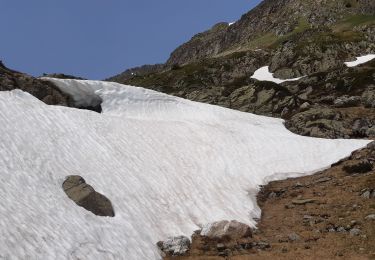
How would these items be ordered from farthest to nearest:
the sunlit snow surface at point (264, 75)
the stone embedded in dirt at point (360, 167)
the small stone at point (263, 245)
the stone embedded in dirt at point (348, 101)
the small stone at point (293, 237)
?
the sunlit snow surface at point (264, 75) → the stone embedded in dirt at point (348, 101) → the stone embedded in dirt at point (360, 167) → the small stone at point (293, 237) → the small stone at point (263, 245)

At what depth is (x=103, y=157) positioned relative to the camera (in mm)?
30906

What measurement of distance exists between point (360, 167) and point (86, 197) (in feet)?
78.7

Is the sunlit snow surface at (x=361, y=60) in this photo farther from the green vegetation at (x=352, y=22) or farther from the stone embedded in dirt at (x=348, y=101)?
the green vegetation at (x=352, y=22)

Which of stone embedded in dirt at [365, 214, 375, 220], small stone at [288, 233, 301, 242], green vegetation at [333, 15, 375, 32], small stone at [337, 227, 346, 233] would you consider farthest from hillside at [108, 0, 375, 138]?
small stone at [288, 233, 301, 242]

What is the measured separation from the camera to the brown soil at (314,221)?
23.8m

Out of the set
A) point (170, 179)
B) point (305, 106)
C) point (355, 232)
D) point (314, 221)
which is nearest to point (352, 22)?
point (305, 106)

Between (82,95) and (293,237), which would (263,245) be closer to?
(293,237)

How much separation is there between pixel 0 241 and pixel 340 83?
284 feet

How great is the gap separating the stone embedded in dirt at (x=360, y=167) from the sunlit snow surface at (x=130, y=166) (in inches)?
184

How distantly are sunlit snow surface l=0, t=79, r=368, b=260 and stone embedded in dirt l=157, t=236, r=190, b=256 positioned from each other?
26.3 inches

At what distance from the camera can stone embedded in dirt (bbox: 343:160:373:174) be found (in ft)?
123

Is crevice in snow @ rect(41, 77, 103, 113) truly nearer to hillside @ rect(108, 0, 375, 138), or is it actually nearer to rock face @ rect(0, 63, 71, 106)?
rock face @ rect(0, 63, 71, 106)

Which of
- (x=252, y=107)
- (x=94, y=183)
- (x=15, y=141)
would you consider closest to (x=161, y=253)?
(x=94, y=183)

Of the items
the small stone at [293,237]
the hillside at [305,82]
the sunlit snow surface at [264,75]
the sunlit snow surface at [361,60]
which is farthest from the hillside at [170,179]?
the sunlit snow surface at [264,75]
